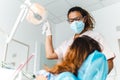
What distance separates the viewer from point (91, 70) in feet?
3.31

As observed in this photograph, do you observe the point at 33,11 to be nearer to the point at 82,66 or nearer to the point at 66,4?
the point at 82,66

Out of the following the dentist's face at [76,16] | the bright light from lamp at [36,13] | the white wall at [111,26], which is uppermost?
the bright light from lamp at [36,13]

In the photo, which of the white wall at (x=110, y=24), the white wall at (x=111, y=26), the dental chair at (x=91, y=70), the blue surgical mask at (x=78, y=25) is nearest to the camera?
the dental chair at (x=91, y=70)

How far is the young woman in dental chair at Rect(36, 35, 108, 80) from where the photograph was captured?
1.01 m

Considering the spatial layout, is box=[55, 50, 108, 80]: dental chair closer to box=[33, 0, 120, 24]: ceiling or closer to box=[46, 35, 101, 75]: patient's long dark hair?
box=[46, 35, 101, 75]: patient's long dark hair

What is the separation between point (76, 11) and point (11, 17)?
1112 millimetres

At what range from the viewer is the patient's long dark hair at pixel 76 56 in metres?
1.08

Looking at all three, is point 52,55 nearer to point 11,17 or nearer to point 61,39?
point 11,17

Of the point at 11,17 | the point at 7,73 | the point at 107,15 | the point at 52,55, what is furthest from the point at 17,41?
the point at 107,15

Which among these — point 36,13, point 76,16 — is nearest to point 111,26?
point 76,16

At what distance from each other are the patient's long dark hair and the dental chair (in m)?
0.03

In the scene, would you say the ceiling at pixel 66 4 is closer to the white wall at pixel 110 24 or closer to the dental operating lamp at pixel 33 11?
the white wall at pixel 110 24

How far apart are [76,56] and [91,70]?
0.13 meters

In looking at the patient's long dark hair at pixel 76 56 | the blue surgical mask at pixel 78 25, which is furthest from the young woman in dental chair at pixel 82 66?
the blue surgical mask at pixel 78 25
